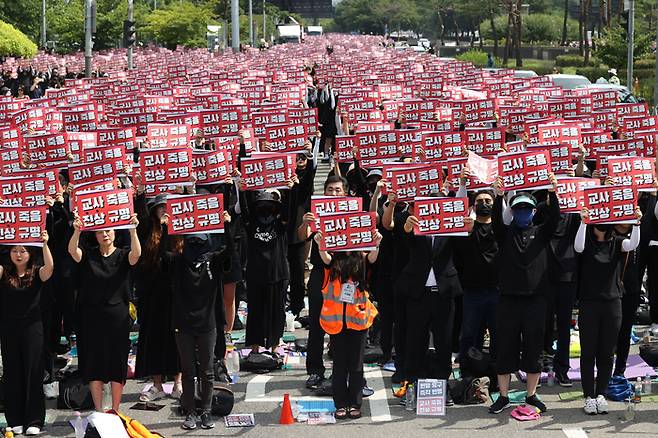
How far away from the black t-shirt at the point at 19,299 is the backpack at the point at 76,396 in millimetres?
902

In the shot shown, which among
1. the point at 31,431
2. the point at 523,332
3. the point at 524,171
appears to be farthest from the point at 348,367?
the point at 31,431

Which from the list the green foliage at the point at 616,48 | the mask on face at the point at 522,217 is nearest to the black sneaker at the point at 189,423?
the mask on face at the point at 522,217

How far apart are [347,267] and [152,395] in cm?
219

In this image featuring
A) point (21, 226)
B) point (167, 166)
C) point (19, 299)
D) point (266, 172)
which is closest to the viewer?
point (21, 226)

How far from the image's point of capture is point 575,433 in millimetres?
10352

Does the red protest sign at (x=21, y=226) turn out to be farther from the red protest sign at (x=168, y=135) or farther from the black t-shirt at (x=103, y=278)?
the red protest sign at (x=168, y=135)

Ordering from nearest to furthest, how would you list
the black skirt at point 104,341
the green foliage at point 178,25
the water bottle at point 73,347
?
the black skirt at point 104,341, the water bottle at point 73,347, the green foliage at point 178,25

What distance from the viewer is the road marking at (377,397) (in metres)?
10.9

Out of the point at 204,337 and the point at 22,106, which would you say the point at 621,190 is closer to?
the point at 204,337

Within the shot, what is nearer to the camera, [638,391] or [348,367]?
[348,367]

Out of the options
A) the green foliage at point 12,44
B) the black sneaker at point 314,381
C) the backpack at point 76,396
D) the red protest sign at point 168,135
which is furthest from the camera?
the green foliage at point 12,44

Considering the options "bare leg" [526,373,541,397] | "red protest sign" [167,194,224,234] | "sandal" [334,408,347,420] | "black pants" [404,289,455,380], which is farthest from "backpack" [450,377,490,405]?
"red protest sign" [167,194,224,234]

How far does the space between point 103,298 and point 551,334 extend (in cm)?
452

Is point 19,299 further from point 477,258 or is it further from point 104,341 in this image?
point 477,258
